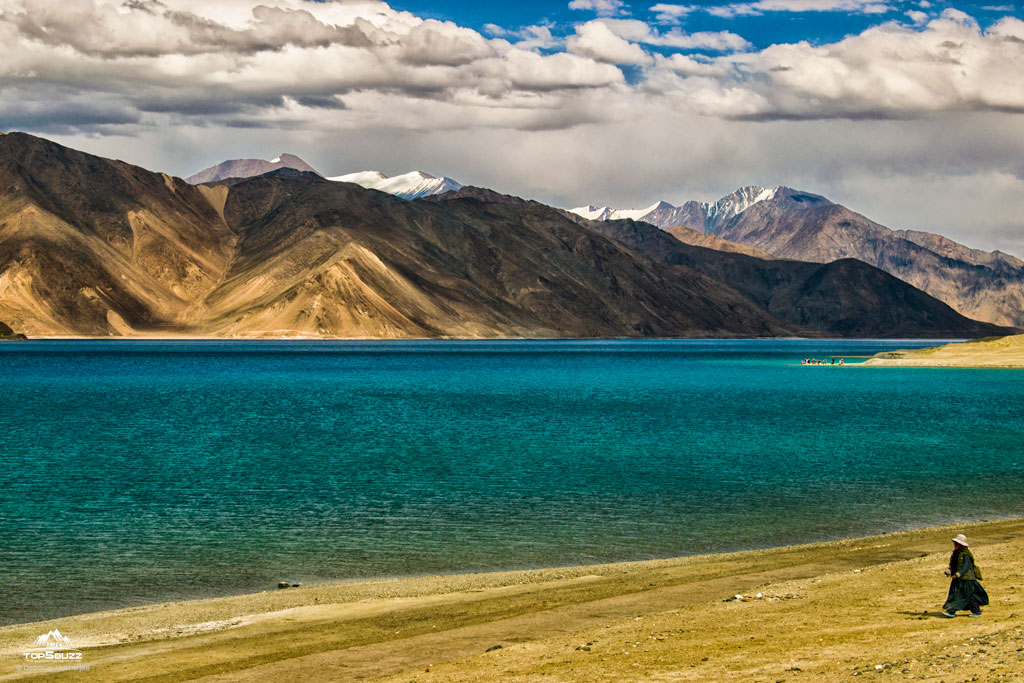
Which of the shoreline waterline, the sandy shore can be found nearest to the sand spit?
the shoreline waterline

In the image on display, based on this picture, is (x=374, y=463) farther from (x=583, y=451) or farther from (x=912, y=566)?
(x=912, y=566)

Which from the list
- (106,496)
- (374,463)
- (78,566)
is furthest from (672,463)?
(78,566)

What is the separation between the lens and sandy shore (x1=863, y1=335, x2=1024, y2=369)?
144m

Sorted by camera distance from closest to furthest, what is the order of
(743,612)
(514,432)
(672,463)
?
(743,612)
(672,463)
(514,432)

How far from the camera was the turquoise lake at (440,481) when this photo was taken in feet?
87.4

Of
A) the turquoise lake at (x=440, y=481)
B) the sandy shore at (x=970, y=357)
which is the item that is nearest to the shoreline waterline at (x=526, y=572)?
the turquoise lake at (x=440, y=481)

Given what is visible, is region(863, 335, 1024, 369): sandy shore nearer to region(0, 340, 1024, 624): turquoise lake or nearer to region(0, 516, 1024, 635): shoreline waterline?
region(0, 340, 1024, 624): turquoise lake

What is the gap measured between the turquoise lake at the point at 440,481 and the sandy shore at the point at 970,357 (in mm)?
59675

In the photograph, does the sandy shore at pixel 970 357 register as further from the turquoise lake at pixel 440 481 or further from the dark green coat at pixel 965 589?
the dark green coat at pixel 965 589

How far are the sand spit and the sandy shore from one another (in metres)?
133

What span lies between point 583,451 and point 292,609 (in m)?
31.7

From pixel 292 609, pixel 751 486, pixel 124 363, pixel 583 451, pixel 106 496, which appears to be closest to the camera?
pixel 292 609

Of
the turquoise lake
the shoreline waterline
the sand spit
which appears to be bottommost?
the turquoise lake

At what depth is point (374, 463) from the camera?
151ft
